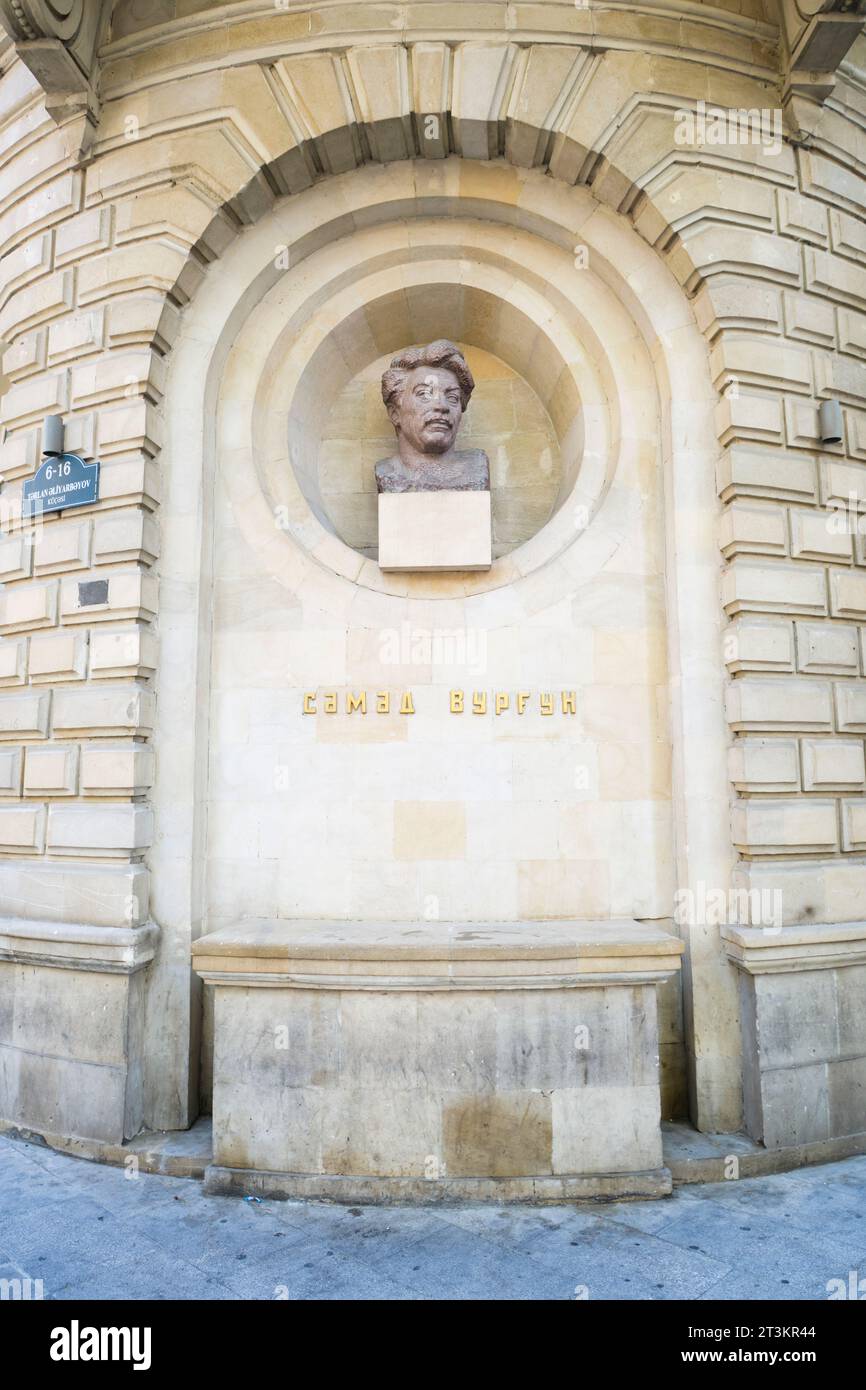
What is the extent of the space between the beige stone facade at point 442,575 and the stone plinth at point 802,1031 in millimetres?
36

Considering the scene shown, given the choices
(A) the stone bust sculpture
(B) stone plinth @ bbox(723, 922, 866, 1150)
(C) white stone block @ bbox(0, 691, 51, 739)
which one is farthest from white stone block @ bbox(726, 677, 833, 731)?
(C) white stone block @ bbox(0, 691, 51, 739)

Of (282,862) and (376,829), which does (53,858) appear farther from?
(376,829)

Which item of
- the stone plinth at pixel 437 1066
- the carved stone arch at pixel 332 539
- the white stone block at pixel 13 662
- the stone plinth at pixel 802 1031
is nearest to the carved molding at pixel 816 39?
the carved stone arch at pixel 332 539

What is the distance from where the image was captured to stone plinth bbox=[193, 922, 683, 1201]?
5715 millimetres

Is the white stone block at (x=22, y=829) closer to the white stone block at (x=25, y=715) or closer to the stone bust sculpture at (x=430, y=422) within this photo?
the white stone block at (x=25, y=715)

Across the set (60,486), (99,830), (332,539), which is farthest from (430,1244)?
(60,486)

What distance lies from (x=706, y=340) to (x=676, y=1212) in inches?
270

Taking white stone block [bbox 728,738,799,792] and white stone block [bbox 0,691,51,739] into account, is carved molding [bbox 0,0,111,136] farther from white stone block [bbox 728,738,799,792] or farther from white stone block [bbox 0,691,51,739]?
white stone block [bbox 728,738,799,792]

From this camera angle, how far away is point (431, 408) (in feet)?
26.5

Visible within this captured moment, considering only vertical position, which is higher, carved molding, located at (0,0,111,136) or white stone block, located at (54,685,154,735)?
carved molding, located at (0,0,111,136)

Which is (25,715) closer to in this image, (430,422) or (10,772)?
(10,772)

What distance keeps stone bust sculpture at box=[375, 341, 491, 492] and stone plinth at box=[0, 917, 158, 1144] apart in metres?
4.71

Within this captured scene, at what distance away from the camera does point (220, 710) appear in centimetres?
755

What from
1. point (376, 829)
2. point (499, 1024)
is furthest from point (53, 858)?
point (499, 1024)
